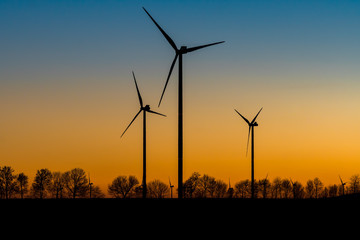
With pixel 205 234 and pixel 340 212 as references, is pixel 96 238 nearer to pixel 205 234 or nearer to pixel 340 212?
pixel 205 234

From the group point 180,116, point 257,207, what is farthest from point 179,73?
point 257,207

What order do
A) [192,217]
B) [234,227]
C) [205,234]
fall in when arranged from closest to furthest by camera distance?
1. [205,234]
2. [234,227]
3. [192,217]

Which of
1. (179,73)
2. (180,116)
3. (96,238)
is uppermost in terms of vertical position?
(179,73)

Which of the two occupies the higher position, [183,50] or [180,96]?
[183,50]

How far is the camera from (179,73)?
61.4m

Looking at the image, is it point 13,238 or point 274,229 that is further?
point 274,229

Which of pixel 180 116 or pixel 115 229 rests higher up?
pixel 180 116

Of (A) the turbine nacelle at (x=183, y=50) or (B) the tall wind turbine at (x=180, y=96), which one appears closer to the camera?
(B) the tall wind turbine at (x=180, y=96)

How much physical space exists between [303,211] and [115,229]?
20.5 m

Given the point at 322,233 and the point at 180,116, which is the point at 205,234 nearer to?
the point at 322,233

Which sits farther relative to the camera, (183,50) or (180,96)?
(183,50)

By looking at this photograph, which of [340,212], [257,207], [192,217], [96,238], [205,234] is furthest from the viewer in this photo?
[257,207]

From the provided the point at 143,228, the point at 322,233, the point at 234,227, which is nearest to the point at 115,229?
the point at 143,228

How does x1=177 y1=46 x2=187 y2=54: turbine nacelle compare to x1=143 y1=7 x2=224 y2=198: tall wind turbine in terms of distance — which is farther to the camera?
x1=177 y1=46 x2=187 y2=54: turbine nacelle
